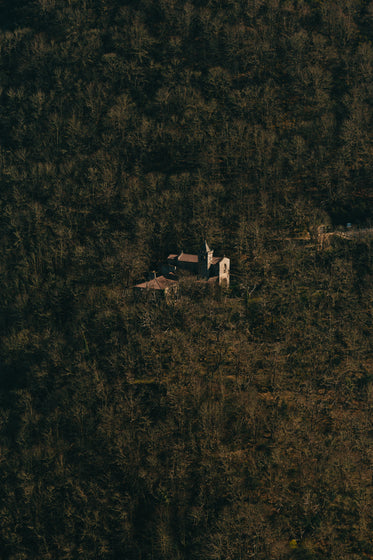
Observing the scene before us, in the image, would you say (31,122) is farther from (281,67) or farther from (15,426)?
(15,426)

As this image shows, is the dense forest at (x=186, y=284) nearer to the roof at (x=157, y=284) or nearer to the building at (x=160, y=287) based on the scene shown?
the building at (x=160, y=287)

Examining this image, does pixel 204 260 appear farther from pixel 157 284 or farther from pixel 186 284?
pixel 157 284

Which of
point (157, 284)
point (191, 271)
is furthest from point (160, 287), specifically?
point (191, 271)

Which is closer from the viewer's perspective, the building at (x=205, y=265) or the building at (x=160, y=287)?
the building at (x=160, y=287)

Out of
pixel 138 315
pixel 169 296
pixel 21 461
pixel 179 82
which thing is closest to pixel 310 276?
pixel 169 296

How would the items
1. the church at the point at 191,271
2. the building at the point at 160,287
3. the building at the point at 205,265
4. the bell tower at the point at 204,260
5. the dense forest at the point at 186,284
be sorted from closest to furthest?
the dense forest at the point at 186,284, the building at the point at 160,287, the church at the point at 191,271, the bell tower at the point at 204,260, the building at the point at 205,265

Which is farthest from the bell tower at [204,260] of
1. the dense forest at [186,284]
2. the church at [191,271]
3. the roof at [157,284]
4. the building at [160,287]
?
the roof at [157,284]

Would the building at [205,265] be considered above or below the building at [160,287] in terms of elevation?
above
